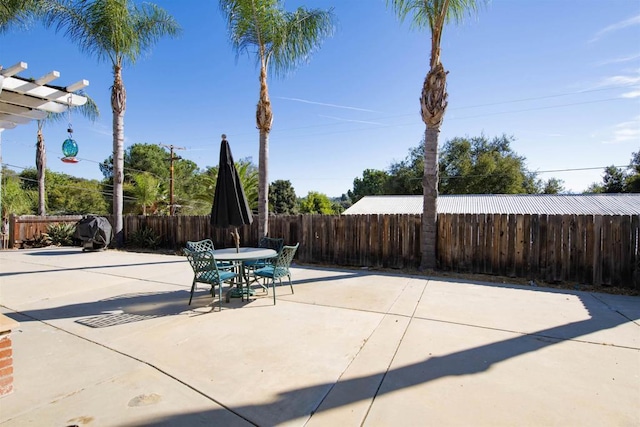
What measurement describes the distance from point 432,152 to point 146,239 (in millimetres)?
10737

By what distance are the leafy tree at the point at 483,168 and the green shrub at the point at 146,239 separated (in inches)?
1116

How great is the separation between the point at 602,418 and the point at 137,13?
51.5 ft

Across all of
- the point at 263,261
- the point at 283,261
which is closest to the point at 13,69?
the point at 283,261

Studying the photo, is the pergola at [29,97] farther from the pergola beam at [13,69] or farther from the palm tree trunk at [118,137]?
the palm tree trunk at [118,137]

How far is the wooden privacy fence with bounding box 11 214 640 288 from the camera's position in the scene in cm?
599

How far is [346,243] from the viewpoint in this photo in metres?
8.59

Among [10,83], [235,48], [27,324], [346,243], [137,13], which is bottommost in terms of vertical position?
[27,324]

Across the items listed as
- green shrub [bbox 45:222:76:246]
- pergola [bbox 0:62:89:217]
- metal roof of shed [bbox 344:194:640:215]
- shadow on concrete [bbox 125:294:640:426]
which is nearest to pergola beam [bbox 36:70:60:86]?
pergola [bbox 0:62:89:217]

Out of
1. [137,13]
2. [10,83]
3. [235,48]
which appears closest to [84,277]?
[10,83]

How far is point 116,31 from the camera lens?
10961 millimetres

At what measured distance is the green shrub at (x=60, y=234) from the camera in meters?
13.1

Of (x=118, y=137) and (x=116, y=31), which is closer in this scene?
(x=116, y=31)

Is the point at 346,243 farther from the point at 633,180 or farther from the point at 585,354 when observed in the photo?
the point at 633,180

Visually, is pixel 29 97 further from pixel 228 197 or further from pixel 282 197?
pixel 282 197
